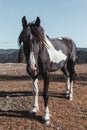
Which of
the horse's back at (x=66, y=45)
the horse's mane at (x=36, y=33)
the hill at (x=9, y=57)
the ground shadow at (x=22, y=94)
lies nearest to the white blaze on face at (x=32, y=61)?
the horse's mane at (x=36, y=33)

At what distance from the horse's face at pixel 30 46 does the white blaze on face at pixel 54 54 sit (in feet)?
3.04

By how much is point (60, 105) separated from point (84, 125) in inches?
65.0

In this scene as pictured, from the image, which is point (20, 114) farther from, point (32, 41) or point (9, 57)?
point (9, 57)

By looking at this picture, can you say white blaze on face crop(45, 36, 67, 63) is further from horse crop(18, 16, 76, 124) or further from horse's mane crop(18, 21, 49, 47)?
horse's mane crop(18, 21, 49, 47)

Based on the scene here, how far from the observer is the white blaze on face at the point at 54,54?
1008 centimetres

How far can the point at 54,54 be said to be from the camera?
10.5m

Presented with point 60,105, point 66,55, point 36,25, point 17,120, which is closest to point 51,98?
point 60,105

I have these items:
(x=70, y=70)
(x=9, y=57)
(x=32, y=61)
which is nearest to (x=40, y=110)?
(x=70, y=70)

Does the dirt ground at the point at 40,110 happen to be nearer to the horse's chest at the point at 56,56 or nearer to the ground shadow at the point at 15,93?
the ground shadow at the point at 15,93

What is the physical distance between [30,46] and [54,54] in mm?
1870

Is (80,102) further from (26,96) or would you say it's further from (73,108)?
(26,96)

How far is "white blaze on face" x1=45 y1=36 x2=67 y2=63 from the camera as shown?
397 inches

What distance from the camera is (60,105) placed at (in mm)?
11312

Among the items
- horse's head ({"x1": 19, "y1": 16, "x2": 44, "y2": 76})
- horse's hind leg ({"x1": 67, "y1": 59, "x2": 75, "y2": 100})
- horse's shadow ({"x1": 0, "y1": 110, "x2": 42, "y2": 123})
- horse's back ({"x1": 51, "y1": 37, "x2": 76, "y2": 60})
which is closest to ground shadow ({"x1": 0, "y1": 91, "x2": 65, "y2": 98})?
horse's hind leg ({"x1": 67, "y1": 59, "x2": 75, "y2": 100})
